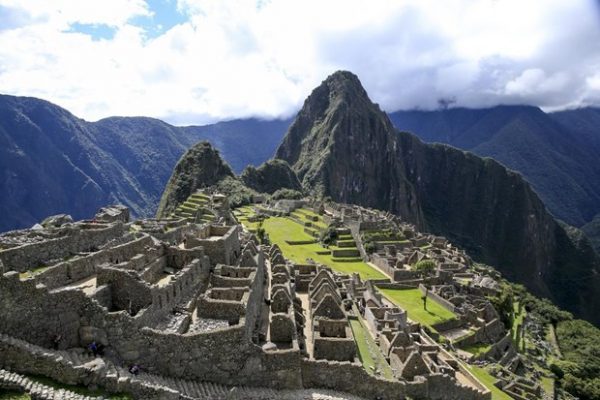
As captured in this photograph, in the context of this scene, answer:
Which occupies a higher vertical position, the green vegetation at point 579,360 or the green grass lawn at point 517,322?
the green grass lawn at point 517,322

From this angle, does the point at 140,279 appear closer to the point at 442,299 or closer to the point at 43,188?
the point at 442,299

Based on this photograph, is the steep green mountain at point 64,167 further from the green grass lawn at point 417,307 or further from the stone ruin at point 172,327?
the stone ruin at point 172,327


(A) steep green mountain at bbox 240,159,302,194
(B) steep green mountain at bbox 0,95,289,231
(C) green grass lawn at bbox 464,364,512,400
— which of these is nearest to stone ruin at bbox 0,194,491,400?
(C) green grass lawn at bbox 464,364,512,400

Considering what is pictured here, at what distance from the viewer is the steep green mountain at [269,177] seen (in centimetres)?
15179

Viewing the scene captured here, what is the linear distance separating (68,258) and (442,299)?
39.0 m

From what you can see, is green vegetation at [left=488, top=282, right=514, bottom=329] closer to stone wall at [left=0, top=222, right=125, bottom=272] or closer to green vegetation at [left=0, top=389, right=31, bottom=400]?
stone wall at [left=0, top=222, right=125, bottom=272]

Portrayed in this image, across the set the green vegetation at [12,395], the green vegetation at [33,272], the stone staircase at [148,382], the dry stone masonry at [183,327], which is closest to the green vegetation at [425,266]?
the dry stone masonry at [183,327]

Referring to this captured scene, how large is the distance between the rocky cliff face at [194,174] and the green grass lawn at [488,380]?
80020mm

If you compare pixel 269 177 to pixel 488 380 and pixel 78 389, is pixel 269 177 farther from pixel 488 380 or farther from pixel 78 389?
pixel 78 389

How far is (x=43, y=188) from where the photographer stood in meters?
90.4

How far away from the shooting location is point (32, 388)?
42.5ft

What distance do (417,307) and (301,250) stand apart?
814 inches

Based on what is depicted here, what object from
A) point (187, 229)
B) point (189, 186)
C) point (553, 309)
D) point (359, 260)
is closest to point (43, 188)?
point (189, 186)

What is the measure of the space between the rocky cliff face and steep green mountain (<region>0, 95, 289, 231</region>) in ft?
19.3
